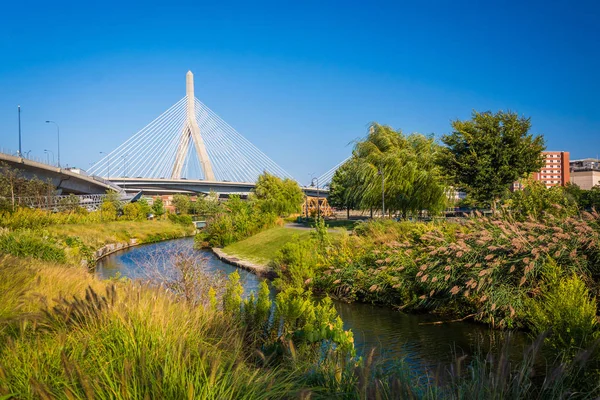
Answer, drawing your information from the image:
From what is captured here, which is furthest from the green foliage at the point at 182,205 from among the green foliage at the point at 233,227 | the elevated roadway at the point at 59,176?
the green foliage at the point at 233,227

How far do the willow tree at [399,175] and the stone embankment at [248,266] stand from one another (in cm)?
982

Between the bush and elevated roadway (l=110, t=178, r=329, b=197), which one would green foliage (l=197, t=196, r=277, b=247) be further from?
elevated roadway (l=110, t=178, r=329, b=197)

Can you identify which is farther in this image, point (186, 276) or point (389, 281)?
point (389, 281)

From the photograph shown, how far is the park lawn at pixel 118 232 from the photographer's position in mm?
33469

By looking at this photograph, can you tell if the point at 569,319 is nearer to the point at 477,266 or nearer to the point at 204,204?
the point at 477,266

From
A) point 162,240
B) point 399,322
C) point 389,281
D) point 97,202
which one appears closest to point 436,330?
point 399,322

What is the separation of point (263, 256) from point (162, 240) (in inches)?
860

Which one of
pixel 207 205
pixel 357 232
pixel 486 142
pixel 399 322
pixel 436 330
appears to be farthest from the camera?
pixel 207 205

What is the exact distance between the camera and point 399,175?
3206 centimetres

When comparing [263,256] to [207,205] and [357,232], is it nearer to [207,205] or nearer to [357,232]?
[357,232]

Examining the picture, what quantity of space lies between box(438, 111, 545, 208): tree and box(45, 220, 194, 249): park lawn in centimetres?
2201

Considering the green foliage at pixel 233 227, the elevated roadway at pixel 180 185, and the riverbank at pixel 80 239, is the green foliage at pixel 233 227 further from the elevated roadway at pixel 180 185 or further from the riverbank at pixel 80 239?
the elevated roadway at pixel 180 185

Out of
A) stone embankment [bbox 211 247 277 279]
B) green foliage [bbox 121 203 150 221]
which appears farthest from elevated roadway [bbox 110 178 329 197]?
stone embankment [bbox 211 247 277 279]

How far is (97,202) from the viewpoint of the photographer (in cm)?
6222
